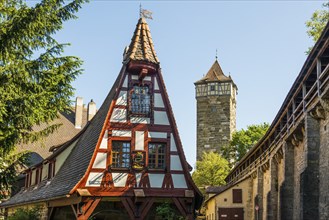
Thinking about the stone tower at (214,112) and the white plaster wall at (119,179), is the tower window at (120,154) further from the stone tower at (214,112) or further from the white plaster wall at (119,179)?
the stone tower at (214,112)

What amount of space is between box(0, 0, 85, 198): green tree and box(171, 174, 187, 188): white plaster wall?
6.14 metres

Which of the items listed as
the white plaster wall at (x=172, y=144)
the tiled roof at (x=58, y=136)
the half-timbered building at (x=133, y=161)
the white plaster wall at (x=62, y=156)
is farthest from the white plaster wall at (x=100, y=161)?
the tiled roof at (x=58, y=136)

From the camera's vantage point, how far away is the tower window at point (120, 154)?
20266 millimetres

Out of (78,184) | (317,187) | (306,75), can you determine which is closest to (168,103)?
(78,184)

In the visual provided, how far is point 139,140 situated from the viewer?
20672 mm

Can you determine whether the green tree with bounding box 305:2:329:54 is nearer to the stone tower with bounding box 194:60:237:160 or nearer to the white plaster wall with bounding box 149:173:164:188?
the white plaster wall with bounding box 149:173:164:188

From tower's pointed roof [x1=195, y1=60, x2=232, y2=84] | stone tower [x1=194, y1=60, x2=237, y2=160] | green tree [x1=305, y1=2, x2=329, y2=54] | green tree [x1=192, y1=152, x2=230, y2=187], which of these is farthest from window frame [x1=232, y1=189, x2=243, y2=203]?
tower's pointed roof [x1=195, y1=60, x2=232, y2=84]

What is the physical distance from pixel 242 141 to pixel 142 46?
1643 inches

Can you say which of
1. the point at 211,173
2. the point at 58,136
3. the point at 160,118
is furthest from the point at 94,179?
the point at 211,173

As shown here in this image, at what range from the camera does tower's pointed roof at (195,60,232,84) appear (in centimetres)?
7081

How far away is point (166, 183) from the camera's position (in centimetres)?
2034

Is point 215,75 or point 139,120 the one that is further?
point 215,75

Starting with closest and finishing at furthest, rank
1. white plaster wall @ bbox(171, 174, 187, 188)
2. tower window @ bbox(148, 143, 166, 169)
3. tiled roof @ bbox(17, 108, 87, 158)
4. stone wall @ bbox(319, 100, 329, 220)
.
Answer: stone wall @ bbox(319, 100, 329, 220) < white plaster wall @ bbox(171, 174, 187, 188) < tower window @ bbox(148, 143, 166, 169) < tiled roof @ bbox(17, 108, 87, 158)

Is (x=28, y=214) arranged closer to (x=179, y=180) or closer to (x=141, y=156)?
(x=141, y=156)
